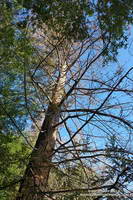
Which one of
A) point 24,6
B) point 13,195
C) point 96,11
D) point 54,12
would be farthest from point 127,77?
point 13,195

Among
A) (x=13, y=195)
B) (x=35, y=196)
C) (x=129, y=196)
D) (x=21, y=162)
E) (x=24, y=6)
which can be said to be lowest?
(x=129, y=196)

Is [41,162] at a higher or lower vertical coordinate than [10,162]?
lower

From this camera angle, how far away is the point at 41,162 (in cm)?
571

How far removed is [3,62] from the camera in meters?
5.87

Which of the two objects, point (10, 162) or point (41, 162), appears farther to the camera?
point (10, 162)

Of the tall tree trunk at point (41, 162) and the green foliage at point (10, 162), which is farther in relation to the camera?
the green foliage at point (10, 162)

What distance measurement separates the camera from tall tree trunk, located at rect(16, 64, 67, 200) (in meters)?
5.36

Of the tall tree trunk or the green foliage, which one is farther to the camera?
the green foliage

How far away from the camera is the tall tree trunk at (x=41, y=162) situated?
536 cm

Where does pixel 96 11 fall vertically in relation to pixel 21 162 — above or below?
above

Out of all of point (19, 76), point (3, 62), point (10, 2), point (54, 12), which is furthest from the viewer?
point (19, 76)

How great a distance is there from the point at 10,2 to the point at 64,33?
1.04m

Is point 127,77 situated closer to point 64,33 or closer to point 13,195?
point 64,33

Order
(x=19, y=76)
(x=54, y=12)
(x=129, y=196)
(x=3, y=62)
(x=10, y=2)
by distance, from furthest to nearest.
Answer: (x=19, y=76)
(x=3, y=62)
(x=10, y=2)
(x=54, y=12)
(x=129, y=196)
